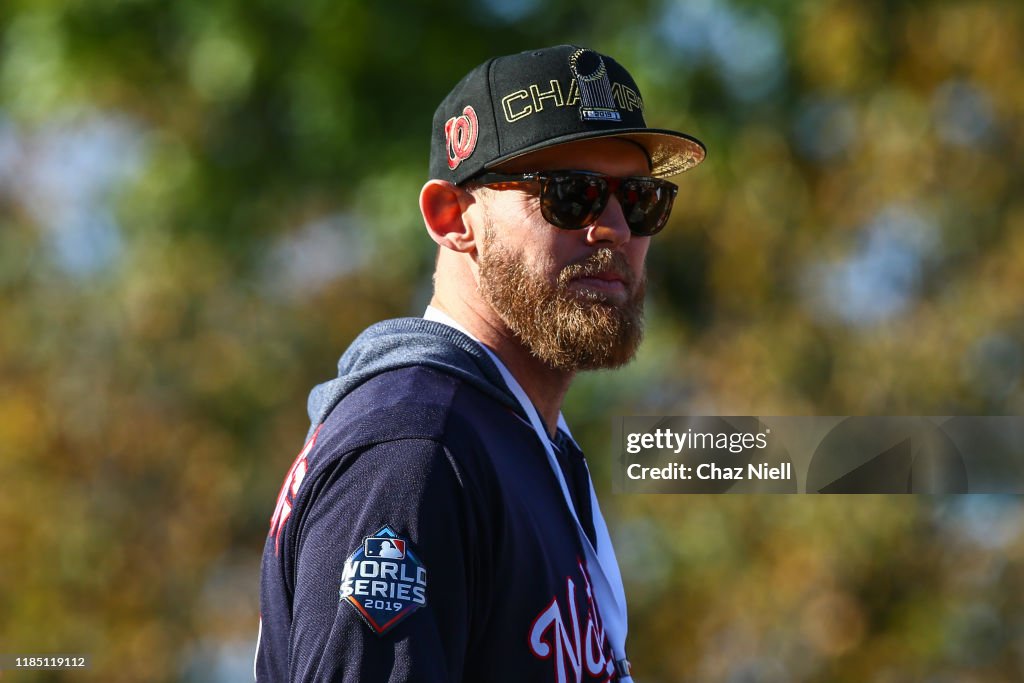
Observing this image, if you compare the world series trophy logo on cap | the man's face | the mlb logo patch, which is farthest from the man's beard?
the mlb logo patch

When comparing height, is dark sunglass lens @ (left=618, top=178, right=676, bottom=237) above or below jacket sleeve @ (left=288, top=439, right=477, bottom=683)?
above

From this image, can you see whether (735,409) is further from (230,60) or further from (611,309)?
(611,309)

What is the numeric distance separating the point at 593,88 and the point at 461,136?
30 cm

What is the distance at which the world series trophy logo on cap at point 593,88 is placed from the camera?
262cm

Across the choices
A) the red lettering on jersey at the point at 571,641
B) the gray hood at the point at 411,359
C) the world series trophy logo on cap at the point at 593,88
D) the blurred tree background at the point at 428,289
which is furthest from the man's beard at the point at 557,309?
the blurred tree background at the point at 428,289

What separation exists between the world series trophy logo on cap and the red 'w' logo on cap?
0.75 ft

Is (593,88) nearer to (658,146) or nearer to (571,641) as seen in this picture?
(658,146)

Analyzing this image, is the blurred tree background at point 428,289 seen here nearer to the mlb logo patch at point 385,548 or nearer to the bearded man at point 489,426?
the bearded man at point 489,426

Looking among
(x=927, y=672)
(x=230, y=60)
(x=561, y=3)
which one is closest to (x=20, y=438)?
(x=230, y=60)

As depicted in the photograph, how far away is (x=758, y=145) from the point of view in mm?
8961

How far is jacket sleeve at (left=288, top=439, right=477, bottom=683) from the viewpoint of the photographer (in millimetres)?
1990

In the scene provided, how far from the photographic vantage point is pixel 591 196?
267 centimetres

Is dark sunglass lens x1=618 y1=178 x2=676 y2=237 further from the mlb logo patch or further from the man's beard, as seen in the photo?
the mlb logo patch

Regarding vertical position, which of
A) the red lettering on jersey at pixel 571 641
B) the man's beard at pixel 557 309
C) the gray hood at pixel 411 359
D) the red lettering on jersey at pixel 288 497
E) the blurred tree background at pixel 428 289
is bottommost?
the red lettering on jersey at pixel 571 641
